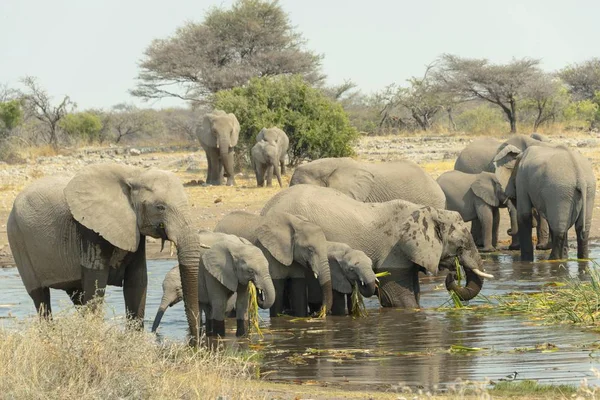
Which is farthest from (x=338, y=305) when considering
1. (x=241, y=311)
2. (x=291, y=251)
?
(x=241, y=311)

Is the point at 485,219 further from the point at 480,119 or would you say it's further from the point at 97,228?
the point at 480,119

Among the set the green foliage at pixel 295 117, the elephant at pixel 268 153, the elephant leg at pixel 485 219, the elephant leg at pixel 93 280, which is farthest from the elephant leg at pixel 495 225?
the green foliage at pixel 295 117

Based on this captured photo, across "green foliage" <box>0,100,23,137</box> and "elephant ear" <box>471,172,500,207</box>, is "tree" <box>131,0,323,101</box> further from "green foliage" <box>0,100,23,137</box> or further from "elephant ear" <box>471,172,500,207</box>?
"elephant ear" <box>471,172,500,207</box>

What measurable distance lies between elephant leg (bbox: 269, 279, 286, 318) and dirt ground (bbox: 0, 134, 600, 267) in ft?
18.5

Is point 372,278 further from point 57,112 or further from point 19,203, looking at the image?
point 57,112

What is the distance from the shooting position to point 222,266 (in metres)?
11.3

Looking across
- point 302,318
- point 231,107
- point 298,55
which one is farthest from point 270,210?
point 298,55

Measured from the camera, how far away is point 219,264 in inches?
444

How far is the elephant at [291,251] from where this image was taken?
1218 centimetres

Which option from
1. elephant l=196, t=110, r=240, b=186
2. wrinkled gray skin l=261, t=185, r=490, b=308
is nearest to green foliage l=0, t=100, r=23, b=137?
elephant l=196, t=110, r=240, b=186

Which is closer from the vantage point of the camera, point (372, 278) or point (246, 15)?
point (372, 278)

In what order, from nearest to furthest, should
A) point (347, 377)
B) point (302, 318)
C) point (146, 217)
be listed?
point (347, 377) < point (146, 217) < point (302, 318)

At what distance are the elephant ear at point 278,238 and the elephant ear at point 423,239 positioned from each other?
138cm

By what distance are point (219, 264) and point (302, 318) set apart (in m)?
1.29
